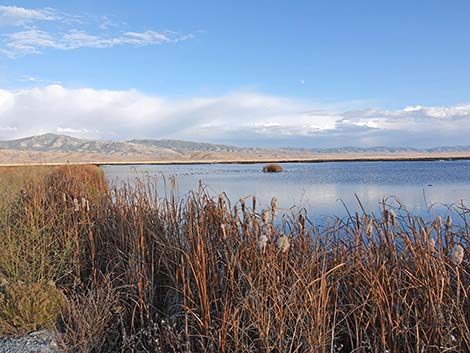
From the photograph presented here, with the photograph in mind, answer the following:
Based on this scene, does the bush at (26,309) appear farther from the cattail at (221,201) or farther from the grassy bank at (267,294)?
the cattail at (221,201)

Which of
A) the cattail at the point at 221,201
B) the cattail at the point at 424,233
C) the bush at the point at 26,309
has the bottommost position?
the bush at the point at 26,309

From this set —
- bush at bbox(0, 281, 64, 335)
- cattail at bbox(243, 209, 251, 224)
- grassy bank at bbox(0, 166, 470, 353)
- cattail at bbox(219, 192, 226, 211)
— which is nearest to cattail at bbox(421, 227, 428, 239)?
grassy bank at bbox(0, 166, 470, 353)

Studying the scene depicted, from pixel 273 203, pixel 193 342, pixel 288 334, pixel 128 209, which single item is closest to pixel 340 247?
pixel 273 203

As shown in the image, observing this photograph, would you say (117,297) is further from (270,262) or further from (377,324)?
(377,324)

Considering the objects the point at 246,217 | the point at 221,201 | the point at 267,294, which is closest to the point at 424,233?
the point at 267,294

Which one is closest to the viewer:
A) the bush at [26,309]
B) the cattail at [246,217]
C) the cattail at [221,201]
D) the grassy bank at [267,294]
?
the grassy bank at [267,294]

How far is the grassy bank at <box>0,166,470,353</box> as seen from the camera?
3557 mm

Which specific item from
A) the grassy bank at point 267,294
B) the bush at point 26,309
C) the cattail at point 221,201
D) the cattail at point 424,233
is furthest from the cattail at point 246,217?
the bush at point 26,309

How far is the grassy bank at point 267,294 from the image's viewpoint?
3.56 meters

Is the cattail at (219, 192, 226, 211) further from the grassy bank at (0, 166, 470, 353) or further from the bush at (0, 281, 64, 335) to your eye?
the bush at (0, 281, 64, 335)

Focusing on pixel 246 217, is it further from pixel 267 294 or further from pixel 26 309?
pixel 26 309

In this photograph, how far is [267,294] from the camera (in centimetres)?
383

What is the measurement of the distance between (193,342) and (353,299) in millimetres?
1451

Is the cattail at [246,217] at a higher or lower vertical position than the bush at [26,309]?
higher
